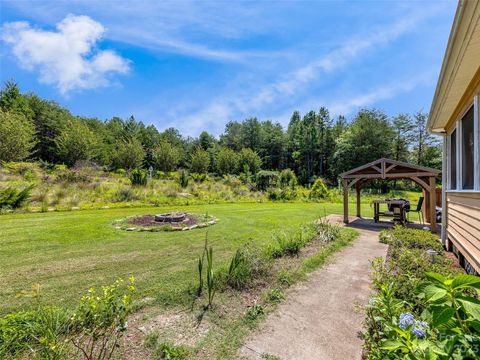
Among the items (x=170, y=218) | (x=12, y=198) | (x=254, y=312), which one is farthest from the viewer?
(x=12, y=198)

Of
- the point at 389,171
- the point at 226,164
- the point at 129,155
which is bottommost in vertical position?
the point at 389,171

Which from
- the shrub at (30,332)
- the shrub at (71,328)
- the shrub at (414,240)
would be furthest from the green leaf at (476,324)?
the shrub at (414,240)

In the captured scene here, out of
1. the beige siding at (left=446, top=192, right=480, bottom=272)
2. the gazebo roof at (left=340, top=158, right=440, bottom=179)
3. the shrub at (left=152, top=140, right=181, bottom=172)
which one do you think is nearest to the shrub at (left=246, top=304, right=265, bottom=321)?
the beige siding at (left=446, top=192, right=480, bottom=272)

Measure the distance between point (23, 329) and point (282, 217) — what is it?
762cm

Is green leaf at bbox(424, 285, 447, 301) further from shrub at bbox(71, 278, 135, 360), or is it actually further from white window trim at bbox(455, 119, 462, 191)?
white window trim at bbox(455, 119, 462, 191)

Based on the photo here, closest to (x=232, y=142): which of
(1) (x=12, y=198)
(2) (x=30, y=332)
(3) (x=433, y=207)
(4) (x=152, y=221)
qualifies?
(1) (x=12, y=198)

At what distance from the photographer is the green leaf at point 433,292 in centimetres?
109

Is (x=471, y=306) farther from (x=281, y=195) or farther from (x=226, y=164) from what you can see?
(x=226, y=164)

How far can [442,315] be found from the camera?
1.05 meters

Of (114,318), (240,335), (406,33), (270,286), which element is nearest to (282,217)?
(270,286)

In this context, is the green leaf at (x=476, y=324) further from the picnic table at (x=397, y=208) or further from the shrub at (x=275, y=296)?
the picnic table at (x=397, y=208)

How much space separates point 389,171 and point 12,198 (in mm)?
13314

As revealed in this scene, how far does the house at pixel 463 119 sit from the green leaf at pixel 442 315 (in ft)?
A: 6.98

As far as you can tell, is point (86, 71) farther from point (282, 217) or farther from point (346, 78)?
point (346, 78)
